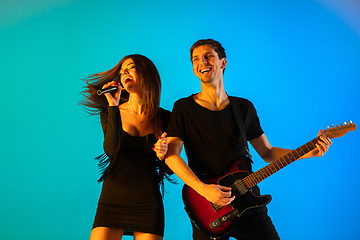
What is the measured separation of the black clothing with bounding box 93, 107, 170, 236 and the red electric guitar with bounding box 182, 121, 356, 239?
0.24 meters

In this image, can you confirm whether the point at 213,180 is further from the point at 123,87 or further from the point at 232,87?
the point at 232,87

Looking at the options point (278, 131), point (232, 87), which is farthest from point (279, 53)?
point (278, 131)

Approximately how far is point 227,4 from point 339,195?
8.44 ft

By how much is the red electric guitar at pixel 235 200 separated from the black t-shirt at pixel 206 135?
8 cm

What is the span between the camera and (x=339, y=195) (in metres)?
3.24

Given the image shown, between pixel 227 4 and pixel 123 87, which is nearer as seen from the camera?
pixel 123 87

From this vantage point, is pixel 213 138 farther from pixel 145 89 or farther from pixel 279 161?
pixel 145 89

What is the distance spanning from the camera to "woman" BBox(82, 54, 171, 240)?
180 cm

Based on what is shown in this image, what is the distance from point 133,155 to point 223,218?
71cm

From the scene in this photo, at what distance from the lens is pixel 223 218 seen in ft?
5.55

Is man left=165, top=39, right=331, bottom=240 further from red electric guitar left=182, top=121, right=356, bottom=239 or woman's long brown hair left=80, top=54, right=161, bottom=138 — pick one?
woman's long brown hair left=80, top=54, right=161, bottom=138

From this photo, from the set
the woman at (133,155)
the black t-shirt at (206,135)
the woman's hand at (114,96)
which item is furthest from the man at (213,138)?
the woman's hand at (114,96)

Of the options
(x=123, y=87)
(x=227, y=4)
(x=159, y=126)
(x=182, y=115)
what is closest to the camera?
(x=182, y=115)

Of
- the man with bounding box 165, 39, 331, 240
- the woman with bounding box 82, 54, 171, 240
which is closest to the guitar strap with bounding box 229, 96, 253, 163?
the man with bounding box 165, 39, 331, 240
